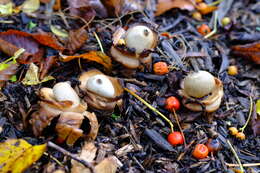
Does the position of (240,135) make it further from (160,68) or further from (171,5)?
(171,5)

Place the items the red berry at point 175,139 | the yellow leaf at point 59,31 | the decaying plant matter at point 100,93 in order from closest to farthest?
1. the decaying plant matter at point 100,93
2. the red berry at point 175,139
3. the yellow leaf at point 59,31

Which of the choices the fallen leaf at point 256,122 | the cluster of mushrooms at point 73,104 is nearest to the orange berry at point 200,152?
the fallen leaf at point 256,122

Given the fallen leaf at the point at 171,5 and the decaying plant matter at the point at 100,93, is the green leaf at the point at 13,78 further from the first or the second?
the fallen leaf at the point at 171,5

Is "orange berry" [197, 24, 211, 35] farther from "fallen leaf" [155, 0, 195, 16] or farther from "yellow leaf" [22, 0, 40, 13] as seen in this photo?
"yellow leaf" [22, 0, 40, 13]

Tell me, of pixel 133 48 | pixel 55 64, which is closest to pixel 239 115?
pixel 133 48

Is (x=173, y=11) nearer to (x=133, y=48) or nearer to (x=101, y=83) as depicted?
(x=133, y=48)
